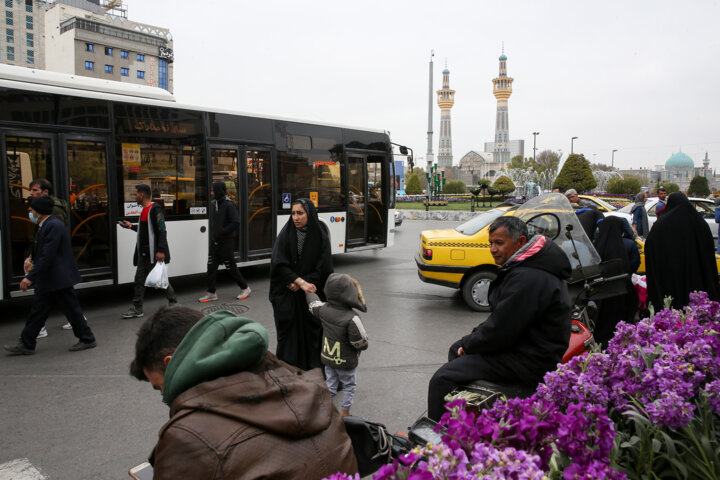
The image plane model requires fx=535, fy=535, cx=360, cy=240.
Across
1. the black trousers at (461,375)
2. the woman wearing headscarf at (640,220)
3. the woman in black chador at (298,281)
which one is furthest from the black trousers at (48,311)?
the woman wearing headscarf at (640,220)

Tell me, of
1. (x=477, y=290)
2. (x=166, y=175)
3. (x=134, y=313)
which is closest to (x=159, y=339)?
(x=134, y=313)

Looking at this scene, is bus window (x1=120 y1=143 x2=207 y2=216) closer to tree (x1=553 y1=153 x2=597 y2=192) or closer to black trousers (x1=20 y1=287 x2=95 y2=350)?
black trousers (x1=20 y1=287 x2=95 y2=350)

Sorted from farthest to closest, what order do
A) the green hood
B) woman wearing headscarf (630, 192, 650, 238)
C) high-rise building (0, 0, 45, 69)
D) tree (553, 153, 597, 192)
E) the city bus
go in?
high-rise building (0, 0, 45, 69), tree (553, 153, 597, 192), woman wearing headscarf (630, 192, 650, 238), the city bus, the green hood


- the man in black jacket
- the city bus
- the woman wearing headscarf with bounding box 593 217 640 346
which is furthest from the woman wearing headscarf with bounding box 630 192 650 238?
the man in black jacket

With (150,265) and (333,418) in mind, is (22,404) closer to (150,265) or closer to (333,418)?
(150,265)

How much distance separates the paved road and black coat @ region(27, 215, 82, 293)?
0.84 metres

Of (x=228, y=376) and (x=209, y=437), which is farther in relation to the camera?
(x=228, y=376)

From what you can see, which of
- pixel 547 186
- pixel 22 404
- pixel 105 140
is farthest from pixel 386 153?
pixel 547 186

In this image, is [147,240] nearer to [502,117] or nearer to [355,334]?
[355,334]

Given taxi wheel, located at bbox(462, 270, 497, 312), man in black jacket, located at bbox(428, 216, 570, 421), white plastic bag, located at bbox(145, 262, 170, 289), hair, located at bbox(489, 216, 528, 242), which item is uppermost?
hair, located at bbox(489, 216, 528, 242)

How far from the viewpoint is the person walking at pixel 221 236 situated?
29.1ft

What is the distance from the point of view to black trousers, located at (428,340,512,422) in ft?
10.4

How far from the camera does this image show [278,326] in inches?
189

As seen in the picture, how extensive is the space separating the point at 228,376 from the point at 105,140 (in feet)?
25.1
